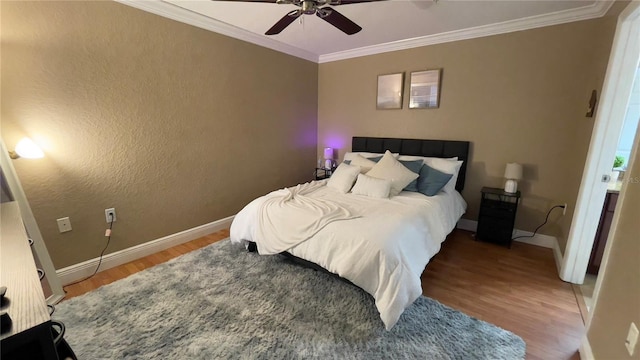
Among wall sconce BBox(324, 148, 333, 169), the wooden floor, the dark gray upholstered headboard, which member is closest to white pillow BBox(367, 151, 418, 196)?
the dark gray upholstered headboard

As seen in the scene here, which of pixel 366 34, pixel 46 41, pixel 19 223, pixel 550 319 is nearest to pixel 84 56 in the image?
pixel 46 41

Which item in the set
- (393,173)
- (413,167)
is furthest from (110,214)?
(413,167)

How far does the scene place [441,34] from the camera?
3.21 m

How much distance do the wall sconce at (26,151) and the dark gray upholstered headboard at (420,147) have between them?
3496 millimetres

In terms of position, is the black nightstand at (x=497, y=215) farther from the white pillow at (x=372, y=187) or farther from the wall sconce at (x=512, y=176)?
the white pillow at (x=372, y=187)

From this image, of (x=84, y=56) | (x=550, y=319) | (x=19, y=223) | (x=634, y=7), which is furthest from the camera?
(x=84, y=56)

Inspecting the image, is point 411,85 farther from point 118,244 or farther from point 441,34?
point 118,244

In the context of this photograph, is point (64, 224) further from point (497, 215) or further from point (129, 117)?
point (497, 215)

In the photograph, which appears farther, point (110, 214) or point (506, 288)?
point (110, 214)

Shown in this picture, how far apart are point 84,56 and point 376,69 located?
336cm

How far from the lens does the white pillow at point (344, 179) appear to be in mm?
2980

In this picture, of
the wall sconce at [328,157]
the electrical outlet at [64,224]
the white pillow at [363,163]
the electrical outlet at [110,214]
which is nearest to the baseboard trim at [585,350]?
the white pillow at [363,163]

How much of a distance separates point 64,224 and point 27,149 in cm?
70

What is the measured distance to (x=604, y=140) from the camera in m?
1.99
